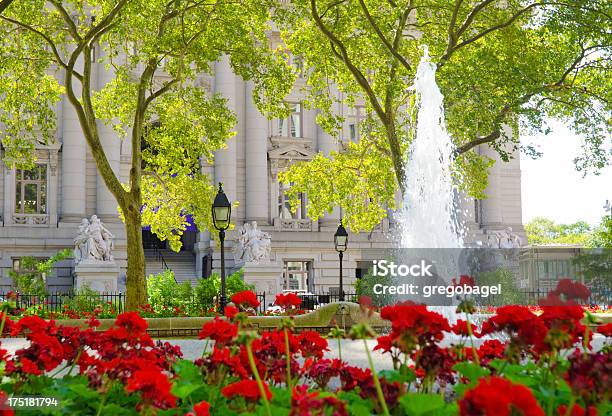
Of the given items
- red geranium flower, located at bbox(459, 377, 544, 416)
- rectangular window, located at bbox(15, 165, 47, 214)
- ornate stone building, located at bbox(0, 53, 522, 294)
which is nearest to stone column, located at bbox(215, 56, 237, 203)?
ornate stone building, located at bbox(0, 53, 522, 294)

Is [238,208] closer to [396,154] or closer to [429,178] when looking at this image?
[396,154]

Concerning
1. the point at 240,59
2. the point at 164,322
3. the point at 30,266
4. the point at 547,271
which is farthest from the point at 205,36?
the point at 547,271

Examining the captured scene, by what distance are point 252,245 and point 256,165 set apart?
22.0ft

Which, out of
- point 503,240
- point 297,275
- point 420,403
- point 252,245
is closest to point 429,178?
point 252,245

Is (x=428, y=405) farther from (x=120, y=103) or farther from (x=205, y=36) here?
(x=120, y=103)

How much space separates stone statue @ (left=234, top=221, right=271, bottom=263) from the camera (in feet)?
121

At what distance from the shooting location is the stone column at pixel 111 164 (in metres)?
39.0

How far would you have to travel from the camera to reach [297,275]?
4303 centimetres

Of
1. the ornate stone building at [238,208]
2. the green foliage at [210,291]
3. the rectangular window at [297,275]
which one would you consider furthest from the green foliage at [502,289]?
the rectangular window at [297,275]

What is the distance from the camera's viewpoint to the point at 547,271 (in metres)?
41.0

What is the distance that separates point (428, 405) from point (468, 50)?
23352 mm

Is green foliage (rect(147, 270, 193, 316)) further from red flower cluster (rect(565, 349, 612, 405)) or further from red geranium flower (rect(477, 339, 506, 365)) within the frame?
red flower cluster (rect(565, 349, 612, 405))

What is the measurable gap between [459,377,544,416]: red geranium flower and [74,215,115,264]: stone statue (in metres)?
33.7

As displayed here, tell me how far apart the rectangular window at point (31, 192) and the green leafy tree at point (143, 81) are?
14.3 meters
